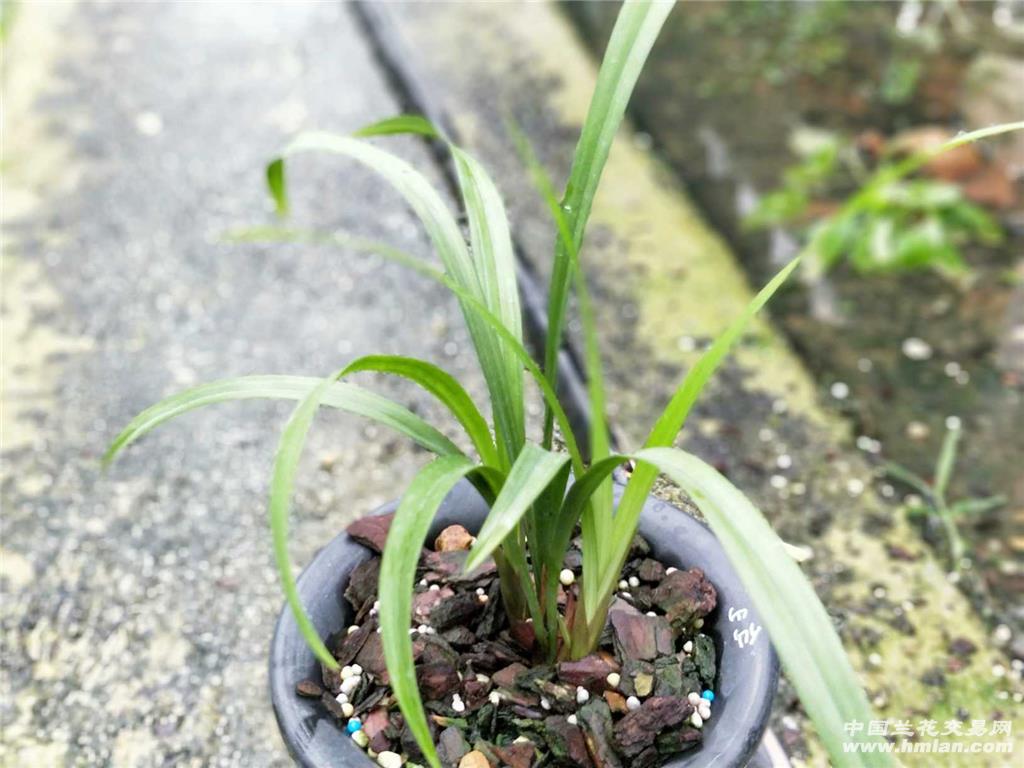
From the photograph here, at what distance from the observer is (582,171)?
872mm

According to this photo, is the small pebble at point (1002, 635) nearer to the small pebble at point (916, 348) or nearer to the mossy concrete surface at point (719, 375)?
the mossy concrete surface at point (719, 375)

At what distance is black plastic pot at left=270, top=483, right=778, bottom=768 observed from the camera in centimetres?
86

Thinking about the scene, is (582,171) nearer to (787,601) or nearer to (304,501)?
(787,601)

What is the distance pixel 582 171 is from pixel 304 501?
81cm

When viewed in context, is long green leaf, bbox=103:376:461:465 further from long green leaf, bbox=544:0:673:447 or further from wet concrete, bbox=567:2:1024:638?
wet concrete, bbox=567:2:1024:638

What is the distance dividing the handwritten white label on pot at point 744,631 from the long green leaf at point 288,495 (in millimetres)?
394

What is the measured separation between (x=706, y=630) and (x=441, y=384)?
36 centimetres

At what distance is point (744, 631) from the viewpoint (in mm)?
A: 931

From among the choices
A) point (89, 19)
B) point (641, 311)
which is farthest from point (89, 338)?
Answer: point (89, 19)

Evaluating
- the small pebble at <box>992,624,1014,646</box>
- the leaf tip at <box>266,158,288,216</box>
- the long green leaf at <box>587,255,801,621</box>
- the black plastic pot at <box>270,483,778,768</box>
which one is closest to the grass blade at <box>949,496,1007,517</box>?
the small pebble at <box>992,624,1014,646</box>

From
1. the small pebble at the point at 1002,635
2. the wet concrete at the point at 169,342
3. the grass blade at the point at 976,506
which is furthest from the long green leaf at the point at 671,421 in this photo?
the grass blade at the point at 976,506

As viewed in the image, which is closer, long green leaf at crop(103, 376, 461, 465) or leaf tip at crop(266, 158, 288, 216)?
long green leaf at crop(103, 376, 461, 465)

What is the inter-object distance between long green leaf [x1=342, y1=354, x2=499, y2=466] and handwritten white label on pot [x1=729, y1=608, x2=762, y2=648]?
27 cm

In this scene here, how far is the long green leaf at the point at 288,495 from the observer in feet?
2.13
